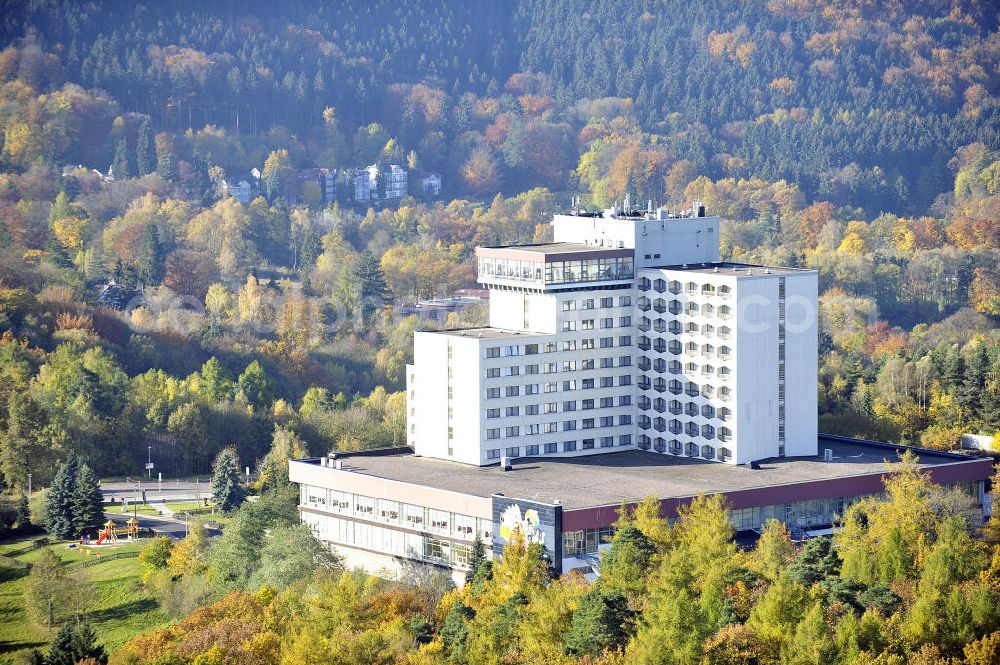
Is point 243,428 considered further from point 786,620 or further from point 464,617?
point 786,620

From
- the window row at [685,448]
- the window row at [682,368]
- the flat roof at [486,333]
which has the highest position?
the flat roof at [486,333]

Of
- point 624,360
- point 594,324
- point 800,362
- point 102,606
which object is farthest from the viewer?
point 624,360

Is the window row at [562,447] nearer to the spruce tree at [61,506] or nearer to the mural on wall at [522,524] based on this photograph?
the mural on wall at [522,524]

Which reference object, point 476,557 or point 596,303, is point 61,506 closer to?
point 476,557

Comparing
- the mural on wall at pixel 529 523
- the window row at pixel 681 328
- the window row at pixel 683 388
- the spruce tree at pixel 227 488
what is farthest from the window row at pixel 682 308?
the spruce tree at pixel 227 488

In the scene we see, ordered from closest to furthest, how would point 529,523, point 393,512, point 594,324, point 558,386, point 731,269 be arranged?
point 529,523 → point 393,512 → point 558,386 → point 594,324 → point 731,269

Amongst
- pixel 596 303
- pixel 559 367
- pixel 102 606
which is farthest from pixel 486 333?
pixel 102 606

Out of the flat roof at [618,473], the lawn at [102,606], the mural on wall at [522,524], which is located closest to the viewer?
the mural on wall at [522,524]

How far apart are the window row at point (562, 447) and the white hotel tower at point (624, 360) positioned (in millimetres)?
76

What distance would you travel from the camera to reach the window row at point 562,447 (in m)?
84.0

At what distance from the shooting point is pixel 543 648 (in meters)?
66.0

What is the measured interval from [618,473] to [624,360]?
6.61 metres

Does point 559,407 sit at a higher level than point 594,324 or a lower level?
lower

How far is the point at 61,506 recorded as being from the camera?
92.3 metres
